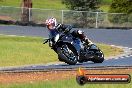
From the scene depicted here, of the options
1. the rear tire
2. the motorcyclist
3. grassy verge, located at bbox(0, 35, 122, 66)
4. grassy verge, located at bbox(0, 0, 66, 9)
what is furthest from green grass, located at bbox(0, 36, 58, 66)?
grassy verge, located at bbox(0, 0, 66, 9)

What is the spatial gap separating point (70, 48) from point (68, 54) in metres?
0.21

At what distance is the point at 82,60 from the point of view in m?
17.2

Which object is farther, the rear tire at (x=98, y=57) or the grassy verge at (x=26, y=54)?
the grassy verge at (x=26, y=54)

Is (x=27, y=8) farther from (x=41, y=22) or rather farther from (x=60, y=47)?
(x=60, y=47)

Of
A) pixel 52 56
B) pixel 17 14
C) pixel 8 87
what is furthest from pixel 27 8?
pixel 8 87

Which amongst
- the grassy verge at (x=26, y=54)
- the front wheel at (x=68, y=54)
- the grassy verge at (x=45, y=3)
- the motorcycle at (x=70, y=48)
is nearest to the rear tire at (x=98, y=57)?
the motorcycle at (x=70, y=48)

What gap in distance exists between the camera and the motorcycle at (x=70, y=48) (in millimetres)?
15884

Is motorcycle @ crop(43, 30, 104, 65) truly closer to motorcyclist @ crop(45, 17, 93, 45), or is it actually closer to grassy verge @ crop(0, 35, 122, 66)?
motorcyclist @ crop(45, 17, 93, 45)

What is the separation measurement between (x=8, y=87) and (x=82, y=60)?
6969mm

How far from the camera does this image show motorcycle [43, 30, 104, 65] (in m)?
15.9

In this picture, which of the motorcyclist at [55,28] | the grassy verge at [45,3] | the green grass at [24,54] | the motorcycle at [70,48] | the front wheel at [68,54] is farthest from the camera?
the grassy verge at [45,3]

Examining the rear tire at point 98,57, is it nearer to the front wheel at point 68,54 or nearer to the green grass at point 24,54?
the front wheel at point 68,54

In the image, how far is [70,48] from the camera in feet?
53.9

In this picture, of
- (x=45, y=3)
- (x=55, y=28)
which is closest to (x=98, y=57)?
(x=55, y=28)
